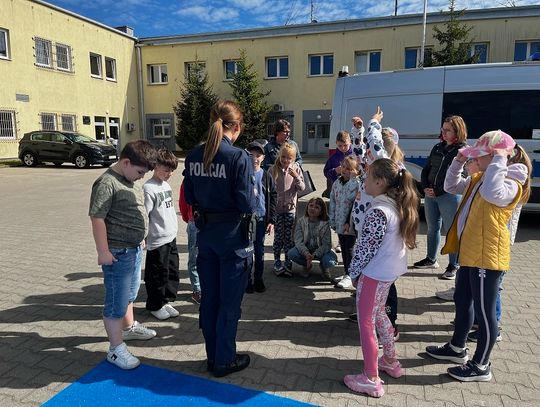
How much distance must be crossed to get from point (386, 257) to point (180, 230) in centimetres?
556

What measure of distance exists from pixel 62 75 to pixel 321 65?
49.1 ft

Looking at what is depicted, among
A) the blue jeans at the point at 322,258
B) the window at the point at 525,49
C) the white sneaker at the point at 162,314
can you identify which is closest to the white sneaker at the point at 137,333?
the white sneaker at the point at 162,314

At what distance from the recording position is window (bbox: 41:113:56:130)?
22.5 m

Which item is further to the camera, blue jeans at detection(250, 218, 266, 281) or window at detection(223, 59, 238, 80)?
window at detection(223, 59, 238, 80)

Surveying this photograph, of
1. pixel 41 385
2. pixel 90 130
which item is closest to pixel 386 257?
pixel 41 385

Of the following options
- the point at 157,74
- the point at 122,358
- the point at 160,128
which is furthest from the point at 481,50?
the point at 122,358

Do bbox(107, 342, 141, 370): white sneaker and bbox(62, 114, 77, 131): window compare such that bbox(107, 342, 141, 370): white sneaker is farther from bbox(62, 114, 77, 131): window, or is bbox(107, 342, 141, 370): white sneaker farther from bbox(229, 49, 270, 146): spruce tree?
bbox(62, 114, 77, 131): window

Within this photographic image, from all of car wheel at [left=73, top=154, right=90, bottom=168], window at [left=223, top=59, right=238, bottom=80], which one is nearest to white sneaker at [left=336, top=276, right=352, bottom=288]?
car wheel at [left=73, top=154, right=90, bottom=168]

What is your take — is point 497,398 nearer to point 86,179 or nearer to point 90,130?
point 86,179

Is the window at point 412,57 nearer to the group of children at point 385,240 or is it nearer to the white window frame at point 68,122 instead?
the white window frame at point 68,122

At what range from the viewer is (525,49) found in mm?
22172

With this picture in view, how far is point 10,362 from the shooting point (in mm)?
3178

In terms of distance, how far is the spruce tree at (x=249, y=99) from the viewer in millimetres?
24672

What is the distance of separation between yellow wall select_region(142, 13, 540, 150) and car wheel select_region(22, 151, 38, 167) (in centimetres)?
1122
